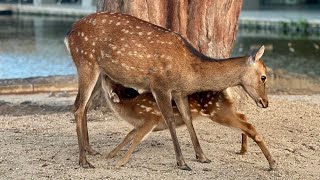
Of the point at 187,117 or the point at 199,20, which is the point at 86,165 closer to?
the point at 187,117

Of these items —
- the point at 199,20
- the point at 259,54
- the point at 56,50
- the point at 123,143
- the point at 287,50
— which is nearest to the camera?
the point at 259,54

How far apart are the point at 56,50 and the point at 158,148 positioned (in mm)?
17520

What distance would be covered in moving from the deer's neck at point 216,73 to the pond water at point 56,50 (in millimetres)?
7619

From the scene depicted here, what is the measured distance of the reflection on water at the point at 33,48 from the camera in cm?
1958

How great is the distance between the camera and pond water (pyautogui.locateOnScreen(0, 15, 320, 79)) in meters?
19.9

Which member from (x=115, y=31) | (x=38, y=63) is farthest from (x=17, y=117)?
(x=38, y=63)

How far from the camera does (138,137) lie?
7336 mm

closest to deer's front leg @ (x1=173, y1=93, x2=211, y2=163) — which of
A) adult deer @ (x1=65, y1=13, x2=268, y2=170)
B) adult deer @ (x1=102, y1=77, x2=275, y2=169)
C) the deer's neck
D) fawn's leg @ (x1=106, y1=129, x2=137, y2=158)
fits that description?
adult deer @ (x1=65, y1=13, x2=268, y2=170)

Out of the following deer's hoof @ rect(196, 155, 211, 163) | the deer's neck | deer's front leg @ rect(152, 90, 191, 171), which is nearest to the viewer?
deer's front leg @ rect(152, 90, 191, 171)

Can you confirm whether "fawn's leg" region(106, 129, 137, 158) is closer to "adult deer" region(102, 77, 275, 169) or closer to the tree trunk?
"adult deer" region(102, 77, 275, 169)

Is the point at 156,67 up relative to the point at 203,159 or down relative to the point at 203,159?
up

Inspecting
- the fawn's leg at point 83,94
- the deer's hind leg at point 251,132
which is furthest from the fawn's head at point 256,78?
the fawn's leg at point 83,94

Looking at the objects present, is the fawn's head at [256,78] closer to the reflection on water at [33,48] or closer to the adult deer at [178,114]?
the adult deer at [178,114]

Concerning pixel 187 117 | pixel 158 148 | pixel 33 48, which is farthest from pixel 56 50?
pixel 187 117
